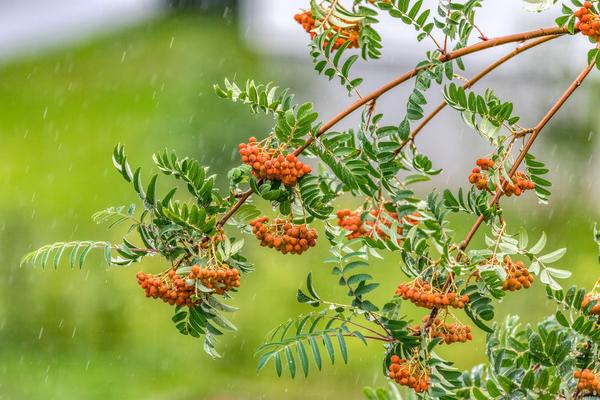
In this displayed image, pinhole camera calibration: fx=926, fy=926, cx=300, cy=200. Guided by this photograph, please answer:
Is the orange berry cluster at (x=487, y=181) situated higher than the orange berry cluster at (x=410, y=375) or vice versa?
the orange berry cluster at (x=487, y=181)

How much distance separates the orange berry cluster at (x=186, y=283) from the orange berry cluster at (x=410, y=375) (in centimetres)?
22

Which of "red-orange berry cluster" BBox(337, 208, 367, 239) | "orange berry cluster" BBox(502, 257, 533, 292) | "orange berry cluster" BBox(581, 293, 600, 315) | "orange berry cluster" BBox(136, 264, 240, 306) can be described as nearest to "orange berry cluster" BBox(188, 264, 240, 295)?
"orange berry cluster" BBox(136, 264, 240, 306)

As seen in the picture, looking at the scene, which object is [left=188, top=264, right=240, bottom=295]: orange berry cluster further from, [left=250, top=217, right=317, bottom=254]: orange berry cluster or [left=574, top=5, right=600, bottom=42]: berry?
[left=574, top=5, right=600, bottom=42]: berry

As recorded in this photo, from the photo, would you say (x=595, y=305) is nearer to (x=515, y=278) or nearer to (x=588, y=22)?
(x=515, y=278)

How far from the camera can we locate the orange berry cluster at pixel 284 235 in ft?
3.94

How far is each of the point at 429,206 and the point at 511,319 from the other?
329 millimetres

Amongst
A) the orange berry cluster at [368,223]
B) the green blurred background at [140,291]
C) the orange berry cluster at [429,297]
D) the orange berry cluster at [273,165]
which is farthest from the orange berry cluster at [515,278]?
the green blurred background at [140,291]

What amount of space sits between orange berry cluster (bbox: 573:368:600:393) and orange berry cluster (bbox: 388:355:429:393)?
19 centimetres

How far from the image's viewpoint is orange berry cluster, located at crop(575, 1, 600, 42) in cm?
113

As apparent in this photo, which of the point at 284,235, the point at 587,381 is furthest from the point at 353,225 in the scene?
the point at 587,381

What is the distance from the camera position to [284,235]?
1207mm

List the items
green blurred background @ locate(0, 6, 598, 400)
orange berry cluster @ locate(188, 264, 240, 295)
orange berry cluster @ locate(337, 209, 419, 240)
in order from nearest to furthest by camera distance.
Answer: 1. orange berry cluster @ locate(188, 264, 240, 295)
2. orange berry cluster @ locate(337, 209, 419, 240)
3. green blurred background @ locate(0, 6, 598, 400)

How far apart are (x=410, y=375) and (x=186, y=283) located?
0.30m

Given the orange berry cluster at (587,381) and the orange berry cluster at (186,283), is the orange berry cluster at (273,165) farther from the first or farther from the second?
the orange berry cluster at (587,381)
